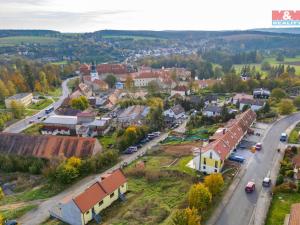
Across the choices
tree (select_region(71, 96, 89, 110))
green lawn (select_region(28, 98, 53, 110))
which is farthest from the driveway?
green lawn (select_region(28, 98, 53, 110))

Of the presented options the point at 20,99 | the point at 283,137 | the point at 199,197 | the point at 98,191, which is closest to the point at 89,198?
the point at 98,191

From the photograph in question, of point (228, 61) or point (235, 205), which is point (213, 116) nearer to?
point (235, 205)

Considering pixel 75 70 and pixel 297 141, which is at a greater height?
pixel 75 70

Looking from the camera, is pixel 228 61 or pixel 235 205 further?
pixel 228 61

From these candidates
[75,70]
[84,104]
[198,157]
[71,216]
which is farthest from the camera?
[75,70]

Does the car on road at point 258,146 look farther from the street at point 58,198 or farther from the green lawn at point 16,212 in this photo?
the green lawn at point 16,212

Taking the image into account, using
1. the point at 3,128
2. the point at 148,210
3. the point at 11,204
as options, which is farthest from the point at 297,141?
the point at 3,128

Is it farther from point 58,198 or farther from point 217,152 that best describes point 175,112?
point 58,198

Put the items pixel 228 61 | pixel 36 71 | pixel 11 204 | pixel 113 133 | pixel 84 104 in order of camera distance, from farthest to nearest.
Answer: pixel 228 61 < pixel 36 71 < pixel 84 104 < pixel 113 133 < pixel 11 204

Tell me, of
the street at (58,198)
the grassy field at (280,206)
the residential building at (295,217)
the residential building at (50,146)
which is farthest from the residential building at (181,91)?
the residential building at (295,217)
